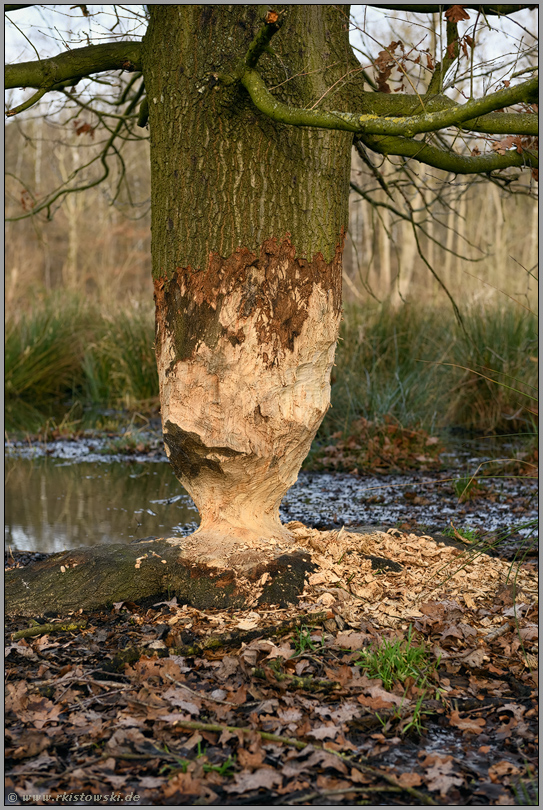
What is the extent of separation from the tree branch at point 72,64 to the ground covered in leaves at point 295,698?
2661 mm

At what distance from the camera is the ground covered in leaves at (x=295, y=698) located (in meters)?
1.93

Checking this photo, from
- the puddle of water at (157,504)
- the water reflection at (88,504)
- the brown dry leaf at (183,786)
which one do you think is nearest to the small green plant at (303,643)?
the brown dry leaf at (183,786)

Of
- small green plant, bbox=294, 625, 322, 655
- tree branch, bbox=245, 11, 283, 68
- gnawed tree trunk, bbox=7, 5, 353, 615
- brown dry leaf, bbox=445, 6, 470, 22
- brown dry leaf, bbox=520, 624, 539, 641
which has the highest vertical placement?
brown dry leaf, bbox=445, 6, 470, 22

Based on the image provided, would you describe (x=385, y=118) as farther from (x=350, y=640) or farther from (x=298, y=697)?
(x=298, y=697)

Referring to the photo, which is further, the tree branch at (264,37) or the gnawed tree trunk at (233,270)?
the gnawed tree trunk at (233,270)

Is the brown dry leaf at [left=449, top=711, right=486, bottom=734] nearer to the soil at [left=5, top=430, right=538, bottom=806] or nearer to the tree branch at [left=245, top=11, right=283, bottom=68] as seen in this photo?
the soil at [left=5, top=430, right=538, bottom=806]

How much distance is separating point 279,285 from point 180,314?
49 centimetres

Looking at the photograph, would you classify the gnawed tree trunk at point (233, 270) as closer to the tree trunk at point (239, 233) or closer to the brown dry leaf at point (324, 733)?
the tree trunk at point (239, 233)

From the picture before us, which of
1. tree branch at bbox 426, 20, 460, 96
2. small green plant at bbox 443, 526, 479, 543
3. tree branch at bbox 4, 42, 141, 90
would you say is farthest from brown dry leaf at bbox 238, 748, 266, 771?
tree branch at bbox 4, 42, 141, 90

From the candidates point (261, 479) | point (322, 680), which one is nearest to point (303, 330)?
point (261, 479)

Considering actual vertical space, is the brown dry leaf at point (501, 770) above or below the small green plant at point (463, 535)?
below

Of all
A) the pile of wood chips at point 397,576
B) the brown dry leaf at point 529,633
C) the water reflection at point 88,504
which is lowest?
the water reflection at point 88,504

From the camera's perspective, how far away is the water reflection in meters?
5.00

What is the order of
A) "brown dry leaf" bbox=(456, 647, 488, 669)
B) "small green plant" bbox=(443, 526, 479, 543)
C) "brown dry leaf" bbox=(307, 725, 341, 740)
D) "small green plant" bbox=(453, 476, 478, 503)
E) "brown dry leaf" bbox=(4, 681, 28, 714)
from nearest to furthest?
"brown dry leaf" bbox=(307, 725, 341, 740)
"brown dry leaf" bbox=(4, 681, 28, 714)
"brown dry leaf" bbox=(456, 647, 488, 669)
"small green plant" bbox=(443, 526, 479, 543)
"small green plant" bbox=(453, 476, 478, 503)
